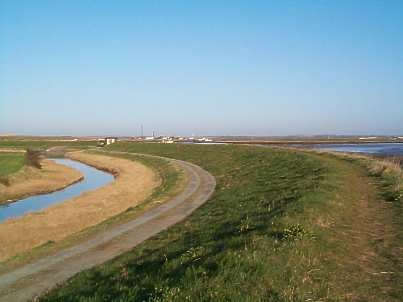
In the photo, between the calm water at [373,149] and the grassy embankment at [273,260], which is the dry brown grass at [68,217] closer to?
the grassy embankment at [273,260]

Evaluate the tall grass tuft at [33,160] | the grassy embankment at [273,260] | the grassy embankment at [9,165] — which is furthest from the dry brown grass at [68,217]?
the tall grass tuft at [33,160]

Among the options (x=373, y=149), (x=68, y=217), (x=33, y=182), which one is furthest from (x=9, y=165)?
(x=373, y=149)

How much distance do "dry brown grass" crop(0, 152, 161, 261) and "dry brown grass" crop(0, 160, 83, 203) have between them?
889cm

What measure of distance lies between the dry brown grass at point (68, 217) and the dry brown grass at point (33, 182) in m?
8.89

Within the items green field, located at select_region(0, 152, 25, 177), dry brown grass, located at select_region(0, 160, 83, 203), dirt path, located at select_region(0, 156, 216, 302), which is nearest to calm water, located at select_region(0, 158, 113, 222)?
dry brown grass, located at select_region(0, 160, 83, 203)

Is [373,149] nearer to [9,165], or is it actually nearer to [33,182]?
[33,182]

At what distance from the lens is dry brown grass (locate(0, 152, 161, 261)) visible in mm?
23094

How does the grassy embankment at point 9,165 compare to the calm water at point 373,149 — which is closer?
the grassy embankment at point 9,165

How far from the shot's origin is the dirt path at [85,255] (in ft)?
44.6

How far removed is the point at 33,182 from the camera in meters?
51.6

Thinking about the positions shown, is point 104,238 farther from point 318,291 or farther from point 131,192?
point 131,192

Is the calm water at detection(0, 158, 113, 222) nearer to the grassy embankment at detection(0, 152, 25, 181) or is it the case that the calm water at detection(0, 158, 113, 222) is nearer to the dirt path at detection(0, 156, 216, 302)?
the grassy embankment at detection(0, 152, 25, 181)

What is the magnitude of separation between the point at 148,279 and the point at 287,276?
9.98ft

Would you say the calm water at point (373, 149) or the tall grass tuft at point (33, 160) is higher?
the calm water at point (373, 149)
